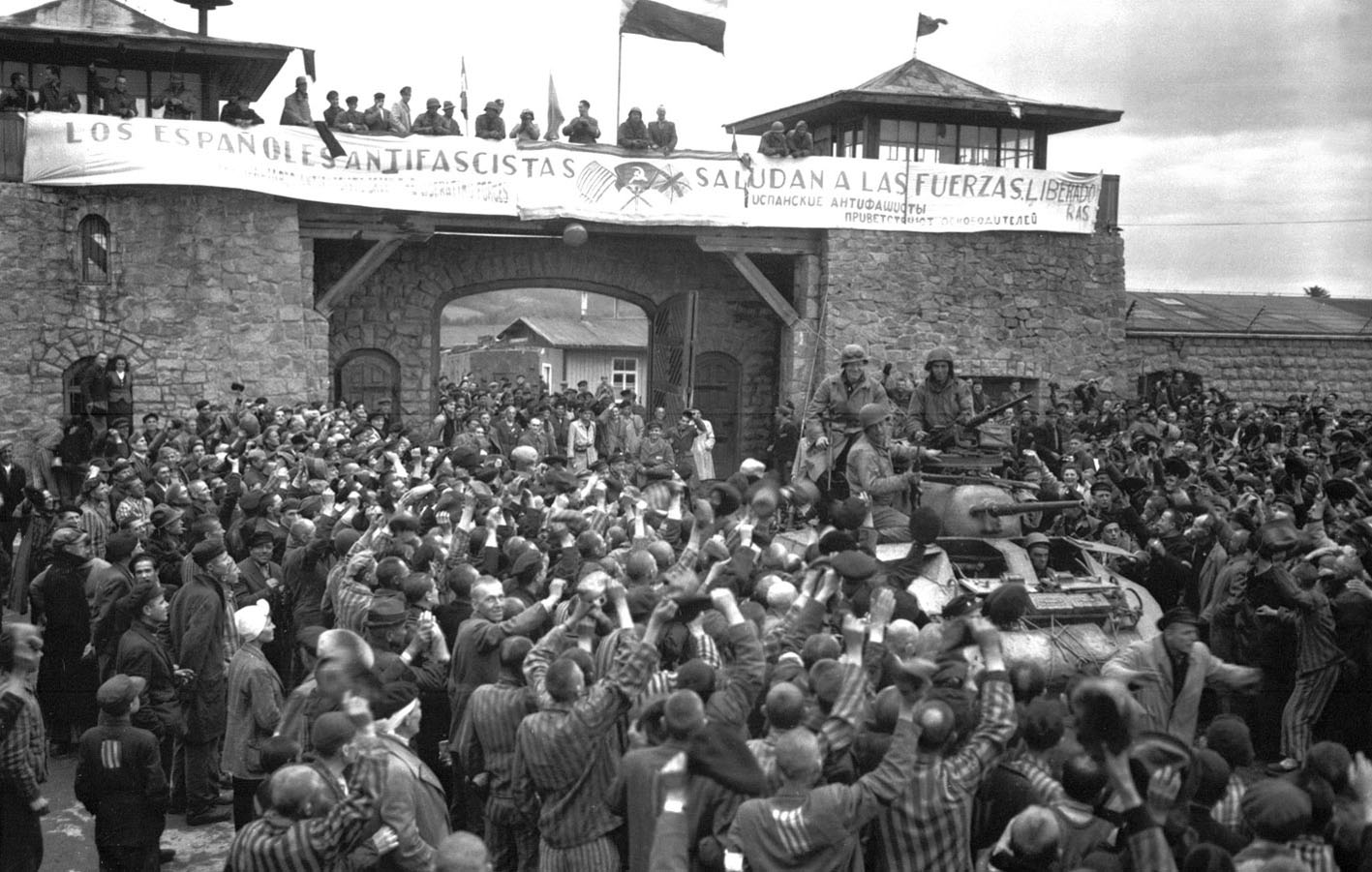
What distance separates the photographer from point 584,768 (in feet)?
19.3

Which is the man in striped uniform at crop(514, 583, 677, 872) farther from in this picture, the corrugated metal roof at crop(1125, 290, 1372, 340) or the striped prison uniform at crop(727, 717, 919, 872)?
the corrugated metal roof at crop(1125, 290, 1372, 340)

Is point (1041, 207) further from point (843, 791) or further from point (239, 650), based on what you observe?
point (843, 791)

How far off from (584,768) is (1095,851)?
7.07 ft

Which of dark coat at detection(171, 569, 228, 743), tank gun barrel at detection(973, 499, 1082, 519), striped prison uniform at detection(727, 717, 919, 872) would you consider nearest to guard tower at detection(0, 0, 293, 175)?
dark coat at detection(171, 569, 228, 743)

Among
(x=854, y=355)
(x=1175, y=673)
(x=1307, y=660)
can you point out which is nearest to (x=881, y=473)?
(x=854, y=355)

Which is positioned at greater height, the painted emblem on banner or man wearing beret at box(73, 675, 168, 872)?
the painted emblem on banner

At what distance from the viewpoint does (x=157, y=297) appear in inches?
752

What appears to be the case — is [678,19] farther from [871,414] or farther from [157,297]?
[871,414]

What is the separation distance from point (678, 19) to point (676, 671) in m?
17.2

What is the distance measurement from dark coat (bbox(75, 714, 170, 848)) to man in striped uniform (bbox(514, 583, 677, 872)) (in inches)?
82.8

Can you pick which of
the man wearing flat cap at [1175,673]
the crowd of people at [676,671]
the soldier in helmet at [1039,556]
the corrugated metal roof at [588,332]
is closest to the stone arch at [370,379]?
the crowd of people at [676,671]

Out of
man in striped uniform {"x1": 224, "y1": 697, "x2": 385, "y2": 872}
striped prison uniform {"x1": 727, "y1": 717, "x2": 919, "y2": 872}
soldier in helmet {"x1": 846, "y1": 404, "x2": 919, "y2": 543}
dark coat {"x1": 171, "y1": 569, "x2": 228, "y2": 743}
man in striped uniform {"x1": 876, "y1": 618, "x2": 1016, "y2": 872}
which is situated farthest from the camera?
soldier in helmet {"x1": 846, "y1": 404, "x2": 919, "y2": 543}

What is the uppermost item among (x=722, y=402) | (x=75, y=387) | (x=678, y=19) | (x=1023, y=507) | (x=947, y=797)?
(x=678, y=19)

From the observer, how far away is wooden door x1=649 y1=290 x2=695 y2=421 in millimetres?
21344
